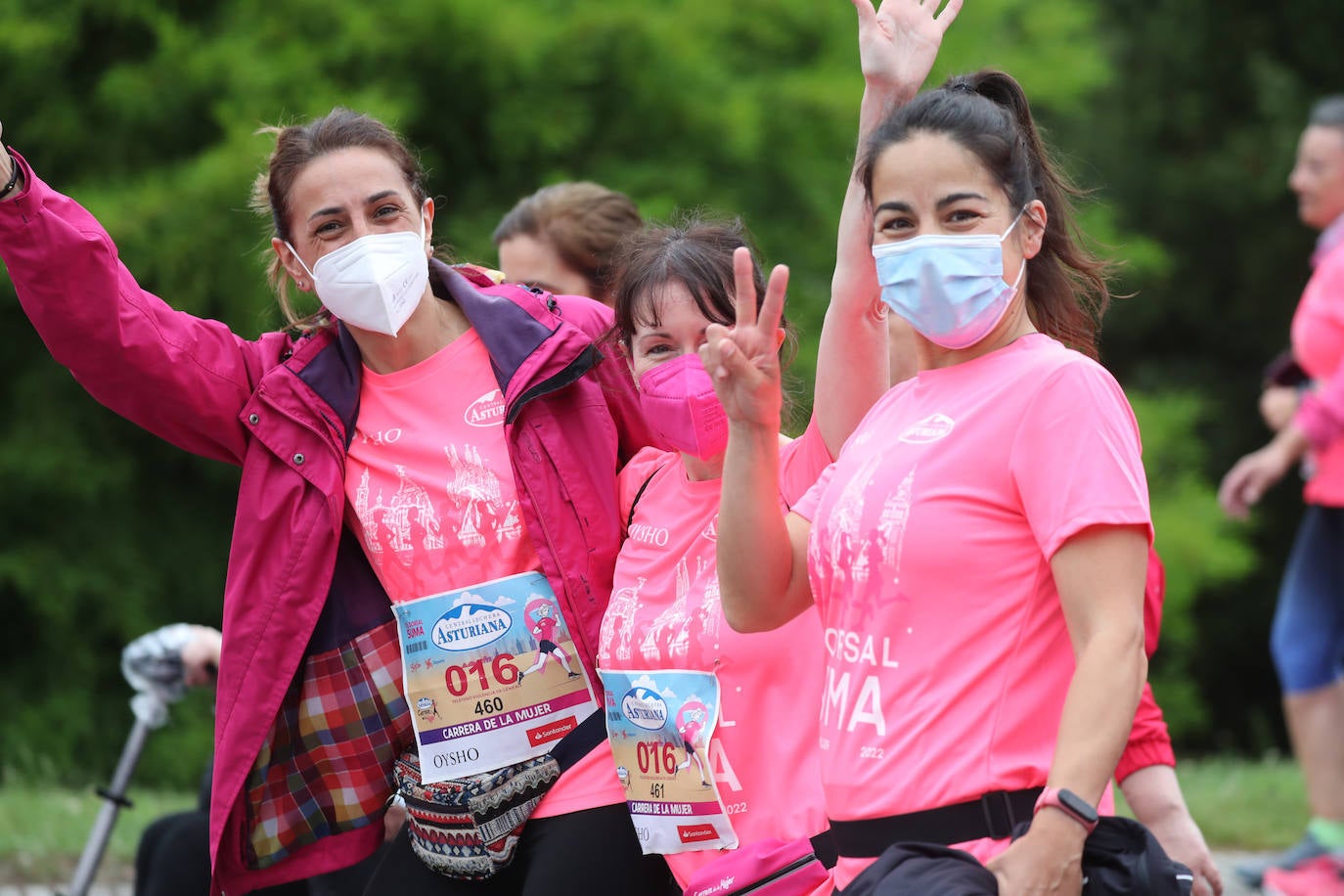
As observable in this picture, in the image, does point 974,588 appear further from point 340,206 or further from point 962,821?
point 340,206

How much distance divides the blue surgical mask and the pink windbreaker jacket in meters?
1.02

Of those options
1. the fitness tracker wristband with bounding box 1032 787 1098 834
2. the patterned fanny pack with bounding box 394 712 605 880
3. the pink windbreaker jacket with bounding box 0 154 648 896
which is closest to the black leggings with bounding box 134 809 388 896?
the pink windbreaker jacket with bounding box 0 154 648 896

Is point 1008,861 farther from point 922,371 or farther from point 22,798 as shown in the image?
point 22,798

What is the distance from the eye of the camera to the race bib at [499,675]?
3.28 metres

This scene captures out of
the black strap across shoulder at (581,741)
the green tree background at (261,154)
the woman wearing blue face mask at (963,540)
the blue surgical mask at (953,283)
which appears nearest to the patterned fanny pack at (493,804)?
the black strap across shoulder at (581,741)

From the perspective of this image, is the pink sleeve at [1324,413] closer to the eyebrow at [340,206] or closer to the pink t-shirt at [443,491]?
the pink t-shirt at [443,491]

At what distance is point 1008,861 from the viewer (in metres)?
2.14

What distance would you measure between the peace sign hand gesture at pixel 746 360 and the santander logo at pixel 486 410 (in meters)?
0.92

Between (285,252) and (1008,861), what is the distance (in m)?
2.21

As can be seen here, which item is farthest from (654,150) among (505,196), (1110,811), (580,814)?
(1110,811)

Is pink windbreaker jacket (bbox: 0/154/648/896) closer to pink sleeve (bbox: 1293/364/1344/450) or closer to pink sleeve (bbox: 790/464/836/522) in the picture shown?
pink sleeve (bbox: 790/464/836/522)

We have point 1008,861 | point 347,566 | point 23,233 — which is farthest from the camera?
point 347,566

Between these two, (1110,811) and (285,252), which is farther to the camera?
(285,252)

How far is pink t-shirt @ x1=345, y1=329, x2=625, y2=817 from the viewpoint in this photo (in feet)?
10.9
